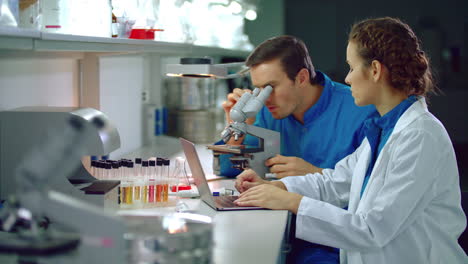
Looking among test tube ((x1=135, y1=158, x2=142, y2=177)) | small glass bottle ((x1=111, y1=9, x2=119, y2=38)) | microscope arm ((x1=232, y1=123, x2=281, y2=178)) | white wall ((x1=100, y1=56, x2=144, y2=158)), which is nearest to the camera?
test tube ((x1=135, y1=158, x2=142, y2=177))

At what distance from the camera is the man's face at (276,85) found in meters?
2.60

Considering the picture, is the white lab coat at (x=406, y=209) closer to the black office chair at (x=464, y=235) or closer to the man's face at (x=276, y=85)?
the black office chair at (x=464, y=235)

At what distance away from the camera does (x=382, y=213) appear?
1645mm

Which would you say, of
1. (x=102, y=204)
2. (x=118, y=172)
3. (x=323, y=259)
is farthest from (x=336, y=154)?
(x=102, y=204)

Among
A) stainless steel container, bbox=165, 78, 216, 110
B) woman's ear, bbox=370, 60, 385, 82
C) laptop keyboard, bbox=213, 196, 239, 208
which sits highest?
woman's ear, bbox=370, 60, 385, 82

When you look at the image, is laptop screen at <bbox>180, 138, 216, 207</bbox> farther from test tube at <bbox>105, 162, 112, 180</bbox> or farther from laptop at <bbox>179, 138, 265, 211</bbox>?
test tube at <bbox>105, 162, 112, 180</bbox>

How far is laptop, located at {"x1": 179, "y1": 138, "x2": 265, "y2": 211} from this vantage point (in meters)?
1.99

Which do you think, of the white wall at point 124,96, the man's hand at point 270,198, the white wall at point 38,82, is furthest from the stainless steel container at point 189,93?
the man's hand at point 270,198

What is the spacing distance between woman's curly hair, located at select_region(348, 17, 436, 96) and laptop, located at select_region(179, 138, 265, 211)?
2.07 feet

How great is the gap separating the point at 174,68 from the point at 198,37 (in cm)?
101

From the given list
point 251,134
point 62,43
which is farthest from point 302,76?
point 62,43

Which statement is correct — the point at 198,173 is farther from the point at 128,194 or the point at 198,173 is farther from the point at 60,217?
the point at 60,217

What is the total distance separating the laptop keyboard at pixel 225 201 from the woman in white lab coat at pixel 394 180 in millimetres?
98

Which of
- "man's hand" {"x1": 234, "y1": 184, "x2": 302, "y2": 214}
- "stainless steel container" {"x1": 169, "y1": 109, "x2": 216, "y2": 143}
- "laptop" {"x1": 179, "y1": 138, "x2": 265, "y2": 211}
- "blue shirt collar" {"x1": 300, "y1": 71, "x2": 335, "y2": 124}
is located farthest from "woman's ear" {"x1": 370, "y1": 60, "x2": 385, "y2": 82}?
"stainless steel container" {"x1": 169, "y1": 109, "x2": 216, "y2": 143}
